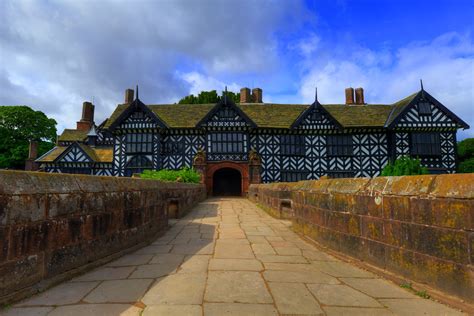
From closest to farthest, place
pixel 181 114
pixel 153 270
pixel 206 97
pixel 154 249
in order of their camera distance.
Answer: pixel 153 270, pixel 154 249, pixel 181 114, pixel 206 97

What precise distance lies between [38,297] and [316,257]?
3.63 m

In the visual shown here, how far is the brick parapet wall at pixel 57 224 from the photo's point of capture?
2654mm

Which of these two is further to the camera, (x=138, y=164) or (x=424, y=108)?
(x=138, y=164)

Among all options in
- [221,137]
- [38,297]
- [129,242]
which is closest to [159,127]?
[221,137]

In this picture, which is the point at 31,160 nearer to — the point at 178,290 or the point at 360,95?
the point at 360,95

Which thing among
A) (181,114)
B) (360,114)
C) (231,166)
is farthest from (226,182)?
(360,114)

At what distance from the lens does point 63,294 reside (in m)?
2.85

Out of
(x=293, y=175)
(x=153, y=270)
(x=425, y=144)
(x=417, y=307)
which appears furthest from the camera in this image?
(x=293, y=175)

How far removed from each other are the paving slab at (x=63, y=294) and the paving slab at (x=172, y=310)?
31.7 inches

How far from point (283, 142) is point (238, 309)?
20.9 m

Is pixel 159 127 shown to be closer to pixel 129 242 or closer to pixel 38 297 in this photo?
pixel 129 242

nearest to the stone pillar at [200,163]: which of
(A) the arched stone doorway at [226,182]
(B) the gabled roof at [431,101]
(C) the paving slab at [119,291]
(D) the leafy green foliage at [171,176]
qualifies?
(D) the leafy green foliage at [171,176]

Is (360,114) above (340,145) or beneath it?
above

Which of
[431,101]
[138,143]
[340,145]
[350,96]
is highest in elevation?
[350,96]
